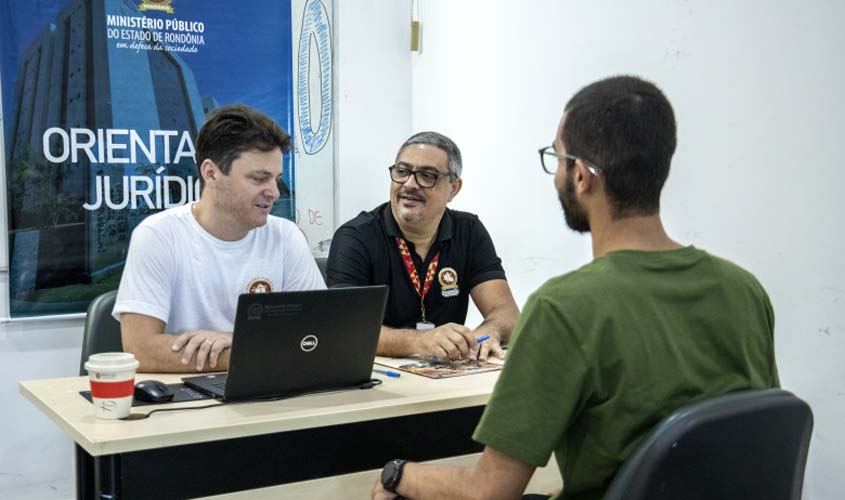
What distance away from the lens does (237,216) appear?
237 centimetres

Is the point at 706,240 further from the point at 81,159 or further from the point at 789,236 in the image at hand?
the point at 81,159

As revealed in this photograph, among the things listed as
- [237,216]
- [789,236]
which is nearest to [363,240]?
[237,216]

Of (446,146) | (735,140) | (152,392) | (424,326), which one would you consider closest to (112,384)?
(152,392)

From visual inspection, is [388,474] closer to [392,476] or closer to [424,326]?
[392,476]

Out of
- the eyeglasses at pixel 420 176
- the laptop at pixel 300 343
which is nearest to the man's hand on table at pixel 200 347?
the laptop at pixel 300 343

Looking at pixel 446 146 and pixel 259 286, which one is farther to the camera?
pixel 446 146

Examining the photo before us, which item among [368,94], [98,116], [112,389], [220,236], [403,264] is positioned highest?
[368,94]

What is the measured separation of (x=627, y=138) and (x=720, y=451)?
47 cm

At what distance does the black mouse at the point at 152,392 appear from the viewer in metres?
1.71

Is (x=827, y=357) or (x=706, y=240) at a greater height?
(x=706, y=240)

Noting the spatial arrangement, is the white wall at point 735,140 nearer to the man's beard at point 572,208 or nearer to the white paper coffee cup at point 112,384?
the man's beard at point 572,208

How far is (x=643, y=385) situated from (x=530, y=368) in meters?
0.16

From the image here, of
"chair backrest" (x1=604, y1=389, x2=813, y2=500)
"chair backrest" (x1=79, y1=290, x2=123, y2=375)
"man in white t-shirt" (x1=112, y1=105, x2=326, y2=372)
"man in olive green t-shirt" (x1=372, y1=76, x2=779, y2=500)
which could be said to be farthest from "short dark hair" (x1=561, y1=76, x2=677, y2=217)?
"chair backrest" (x1=79, y1=290, x2=123, y2=375)

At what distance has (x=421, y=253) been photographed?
2809mm
